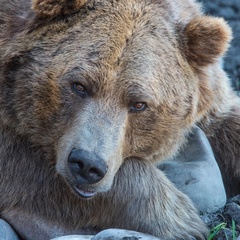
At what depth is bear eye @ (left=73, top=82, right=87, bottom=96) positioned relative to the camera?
5457 mm

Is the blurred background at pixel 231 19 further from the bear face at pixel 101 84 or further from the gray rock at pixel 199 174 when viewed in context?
the bear face at pixel 101 84

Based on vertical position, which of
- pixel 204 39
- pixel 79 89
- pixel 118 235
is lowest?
pixel 118 235

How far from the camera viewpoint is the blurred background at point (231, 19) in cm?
976

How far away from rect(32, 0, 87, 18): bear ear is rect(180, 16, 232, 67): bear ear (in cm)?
76

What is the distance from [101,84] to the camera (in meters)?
5.37

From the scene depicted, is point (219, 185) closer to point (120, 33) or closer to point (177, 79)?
point (177, 79)

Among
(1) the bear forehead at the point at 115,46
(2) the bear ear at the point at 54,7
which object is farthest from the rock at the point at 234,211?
(2) the bear ear at the point at 54,7

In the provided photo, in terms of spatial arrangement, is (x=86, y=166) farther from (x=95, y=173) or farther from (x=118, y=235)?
(x=118, y=235)

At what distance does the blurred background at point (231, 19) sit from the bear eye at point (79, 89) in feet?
14.6

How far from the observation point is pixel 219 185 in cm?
632

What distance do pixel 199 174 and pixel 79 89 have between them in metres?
1.29

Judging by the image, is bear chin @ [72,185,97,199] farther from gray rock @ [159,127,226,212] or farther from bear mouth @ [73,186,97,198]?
gray rock @ [159,127,226,212]

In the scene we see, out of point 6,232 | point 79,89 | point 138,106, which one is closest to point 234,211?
point 138,106

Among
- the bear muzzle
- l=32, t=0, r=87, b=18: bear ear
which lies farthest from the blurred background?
the bear muzzle
